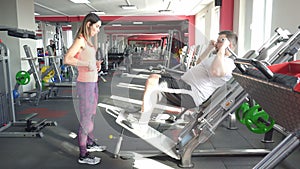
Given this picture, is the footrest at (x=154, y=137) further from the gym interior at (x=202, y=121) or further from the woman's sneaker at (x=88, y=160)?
the woman's sneaker at (x=88, y=160)

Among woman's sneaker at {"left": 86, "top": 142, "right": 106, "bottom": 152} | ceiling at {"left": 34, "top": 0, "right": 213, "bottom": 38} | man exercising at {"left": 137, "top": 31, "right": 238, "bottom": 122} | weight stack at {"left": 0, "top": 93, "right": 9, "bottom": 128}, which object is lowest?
woman's sneaker at {"left": 86, "top": 142, "right": 106, "bottom": 152}

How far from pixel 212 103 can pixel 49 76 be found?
12.4 ft

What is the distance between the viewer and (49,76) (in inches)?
206

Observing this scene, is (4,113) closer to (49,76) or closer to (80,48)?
(80,48)

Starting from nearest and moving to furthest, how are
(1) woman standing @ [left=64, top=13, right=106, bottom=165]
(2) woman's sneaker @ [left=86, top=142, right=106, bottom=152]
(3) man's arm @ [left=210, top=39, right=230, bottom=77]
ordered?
(1) woman standing @ [left=64, top=13, right=106, bottom=165] → (3) man's arm @ [left=210, top=39, right=230, bottom=77] → (2) woman's sneaker @ [left=86, top=142, right=106, bottom=152]

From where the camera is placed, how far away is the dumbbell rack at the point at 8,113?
9.42 feet

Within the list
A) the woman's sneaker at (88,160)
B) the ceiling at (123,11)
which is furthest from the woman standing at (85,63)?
the ceiling at (123,11)

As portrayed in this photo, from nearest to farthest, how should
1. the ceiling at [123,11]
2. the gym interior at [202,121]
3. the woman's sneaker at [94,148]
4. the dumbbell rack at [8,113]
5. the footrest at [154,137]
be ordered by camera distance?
1. the gym interior at [202,121]
2. the footrest at [154,137]
3. the woman's sneaker at [94,148]
4. the dumbbell rack at [8,113]
5. the ceiling at [123,11]

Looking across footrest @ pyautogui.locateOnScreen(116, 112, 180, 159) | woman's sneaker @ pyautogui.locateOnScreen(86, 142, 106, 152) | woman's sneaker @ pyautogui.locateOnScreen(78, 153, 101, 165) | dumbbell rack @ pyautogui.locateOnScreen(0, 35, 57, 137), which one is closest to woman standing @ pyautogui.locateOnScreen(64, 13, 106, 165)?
woman's sneaker @ pyautogui.locateOnScreen(78, 153, 101, 165)

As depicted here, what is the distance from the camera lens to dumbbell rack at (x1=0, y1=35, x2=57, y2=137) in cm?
287

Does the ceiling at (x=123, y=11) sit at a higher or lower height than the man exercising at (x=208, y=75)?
higher

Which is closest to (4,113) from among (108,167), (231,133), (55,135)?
(55,135)

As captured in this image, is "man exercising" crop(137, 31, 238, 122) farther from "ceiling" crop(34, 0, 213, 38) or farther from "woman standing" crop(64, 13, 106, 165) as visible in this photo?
"ceiling" crop(34, 0, 213, 38)

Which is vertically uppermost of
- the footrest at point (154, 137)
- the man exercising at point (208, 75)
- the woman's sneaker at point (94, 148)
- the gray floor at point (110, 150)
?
the man exercising at point (208, 75)
